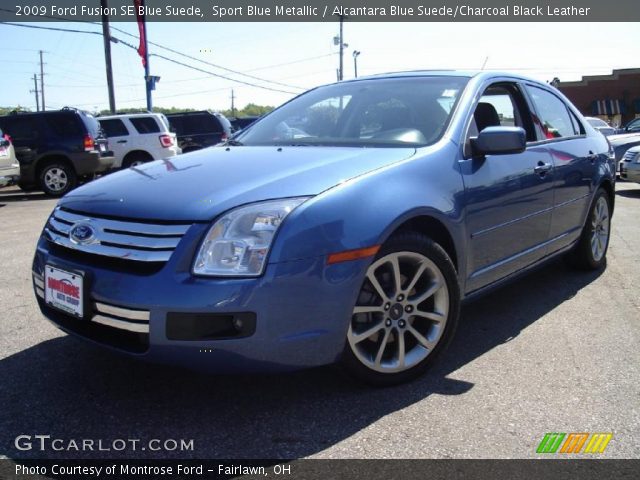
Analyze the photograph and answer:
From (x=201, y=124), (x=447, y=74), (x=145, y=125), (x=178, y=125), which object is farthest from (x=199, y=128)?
(x=447, y=74)

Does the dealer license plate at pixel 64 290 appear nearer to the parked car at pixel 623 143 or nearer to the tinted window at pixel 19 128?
the tinted window at pixel 19 128

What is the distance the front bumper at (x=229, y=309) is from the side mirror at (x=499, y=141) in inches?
43.6

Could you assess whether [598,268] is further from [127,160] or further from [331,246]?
[127,160]

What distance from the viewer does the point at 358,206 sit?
8.75 ft

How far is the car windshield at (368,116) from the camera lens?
3454 mm

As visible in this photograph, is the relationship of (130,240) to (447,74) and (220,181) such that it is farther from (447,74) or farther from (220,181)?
(447,74)

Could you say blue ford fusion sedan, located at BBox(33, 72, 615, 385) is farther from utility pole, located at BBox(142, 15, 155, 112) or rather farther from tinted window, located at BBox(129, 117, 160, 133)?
utility pole, located at BBox(142, 15, 155, 112)

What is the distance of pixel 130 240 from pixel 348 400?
121 centimetres

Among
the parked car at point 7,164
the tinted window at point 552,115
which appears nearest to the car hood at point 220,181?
the tinted window at point 552,115

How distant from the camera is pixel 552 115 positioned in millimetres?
4562

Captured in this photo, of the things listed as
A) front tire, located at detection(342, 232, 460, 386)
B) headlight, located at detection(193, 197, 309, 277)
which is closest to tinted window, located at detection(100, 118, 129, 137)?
front tire, located at detection(342, 232, 460, 386)

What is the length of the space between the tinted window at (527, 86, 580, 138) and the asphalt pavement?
1.41m

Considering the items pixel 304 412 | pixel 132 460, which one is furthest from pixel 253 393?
pixel 132 460

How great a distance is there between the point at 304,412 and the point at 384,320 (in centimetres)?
56
